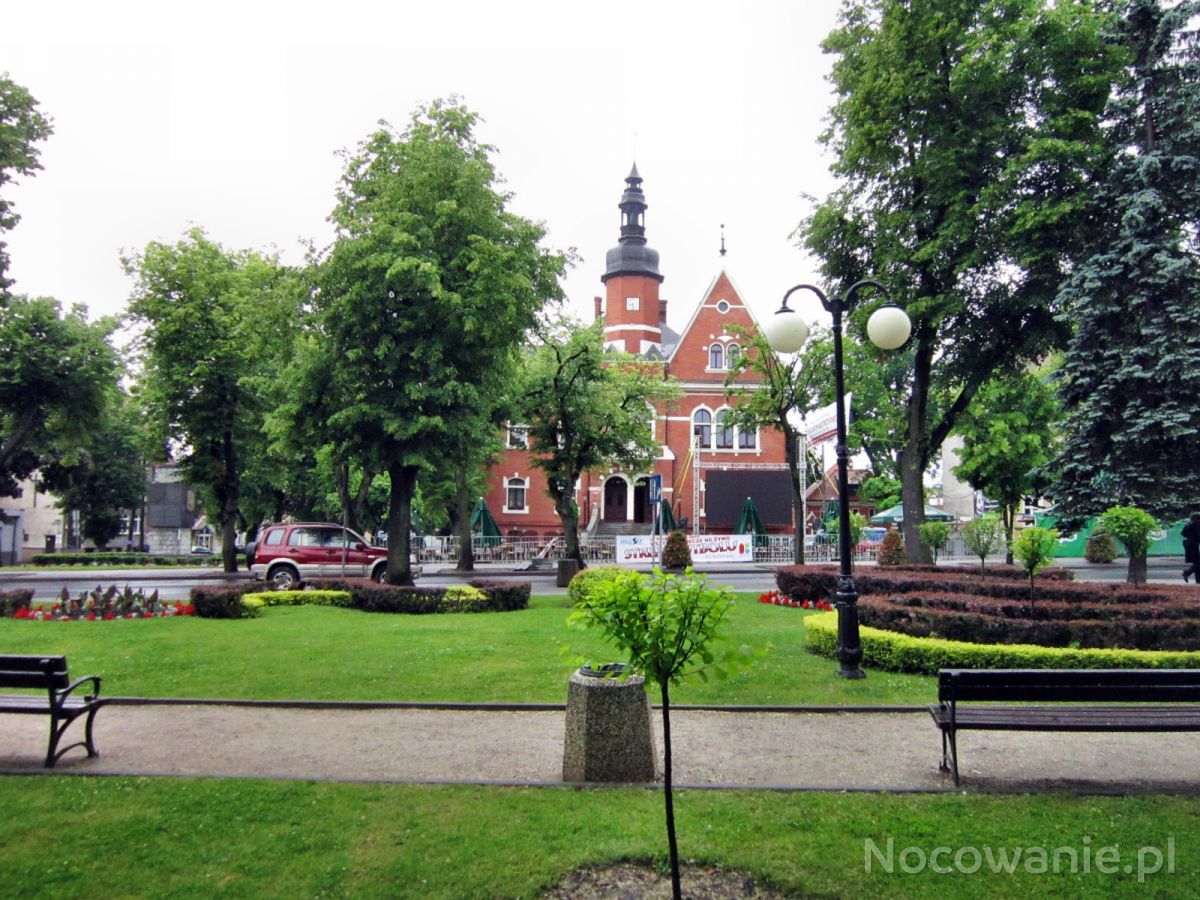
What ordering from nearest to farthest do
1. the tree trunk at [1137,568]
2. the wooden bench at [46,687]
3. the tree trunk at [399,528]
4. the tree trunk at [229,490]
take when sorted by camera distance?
the wooden bench at [46,687] < the tree trunk at [1137,568] < the tree trunk at [399,528] < the tree trunk at [229,490]

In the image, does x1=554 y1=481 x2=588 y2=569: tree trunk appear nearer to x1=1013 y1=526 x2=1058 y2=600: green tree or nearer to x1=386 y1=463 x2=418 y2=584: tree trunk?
x1=386 y1=463 x2=418 y2=584: tree trunk

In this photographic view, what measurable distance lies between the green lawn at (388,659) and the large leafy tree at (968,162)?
9.56 meters

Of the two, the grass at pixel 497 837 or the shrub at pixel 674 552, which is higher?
the shrub at pixel 674 552

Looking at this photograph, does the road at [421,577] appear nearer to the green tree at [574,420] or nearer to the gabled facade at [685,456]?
the green tree at [574,420]

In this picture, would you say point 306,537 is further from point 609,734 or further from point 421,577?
point 609,734

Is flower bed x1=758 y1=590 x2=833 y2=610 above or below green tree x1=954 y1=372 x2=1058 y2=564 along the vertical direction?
below

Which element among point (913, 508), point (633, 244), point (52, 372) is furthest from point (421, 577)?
point (633, 244)

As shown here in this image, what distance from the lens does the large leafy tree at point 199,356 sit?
26172mm

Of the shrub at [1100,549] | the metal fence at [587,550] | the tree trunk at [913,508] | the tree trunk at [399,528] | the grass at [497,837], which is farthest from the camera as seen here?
the metal fence at [587,550]

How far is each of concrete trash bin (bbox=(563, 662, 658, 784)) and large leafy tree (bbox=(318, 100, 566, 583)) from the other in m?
12.4

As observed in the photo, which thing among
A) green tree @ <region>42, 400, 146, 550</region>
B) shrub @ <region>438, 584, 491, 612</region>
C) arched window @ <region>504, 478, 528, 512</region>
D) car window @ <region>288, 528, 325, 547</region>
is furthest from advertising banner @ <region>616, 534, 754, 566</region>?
green tree @ <region>42, 400, 146, 550</region>

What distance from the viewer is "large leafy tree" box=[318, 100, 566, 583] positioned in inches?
693

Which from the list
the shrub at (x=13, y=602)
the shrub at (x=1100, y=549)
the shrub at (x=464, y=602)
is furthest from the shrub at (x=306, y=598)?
the shrub at (x=1100, y=549)

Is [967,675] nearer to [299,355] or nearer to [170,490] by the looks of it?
[299,355]
